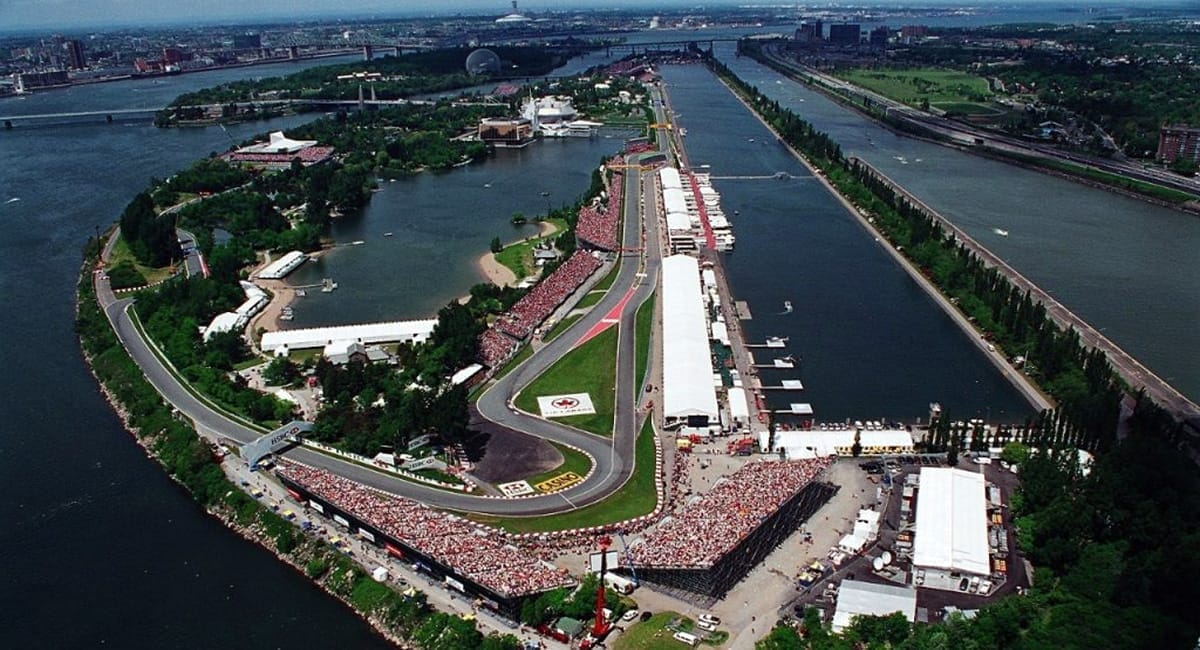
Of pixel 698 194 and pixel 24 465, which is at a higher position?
pixel 698 194

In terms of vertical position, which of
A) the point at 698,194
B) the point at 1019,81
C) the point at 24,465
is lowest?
the point at 24,465

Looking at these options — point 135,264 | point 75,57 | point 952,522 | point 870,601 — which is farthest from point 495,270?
point 75,57

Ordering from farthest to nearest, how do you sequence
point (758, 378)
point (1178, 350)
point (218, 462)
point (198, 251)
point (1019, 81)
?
point (1019, 81)
point (198, 251)
point (1178, 350)
point (758, 378)
point (218, 462)

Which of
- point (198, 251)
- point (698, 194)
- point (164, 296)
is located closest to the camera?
point (164, 296)

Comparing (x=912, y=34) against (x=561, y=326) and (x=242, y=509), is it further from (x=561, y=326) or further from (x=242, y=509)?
(x=242, y=509)

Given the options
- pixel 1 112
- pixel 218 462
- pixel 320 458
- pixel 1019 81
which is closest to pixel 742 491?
pixel 320 458

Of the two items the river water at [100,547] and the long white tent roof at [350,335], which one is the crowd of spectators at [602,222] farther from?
the river water at [100,547]

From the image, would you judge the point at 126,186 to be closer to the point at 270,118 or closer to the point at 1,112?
the point at 270,118

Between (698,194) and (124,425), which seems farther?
(698,194)
